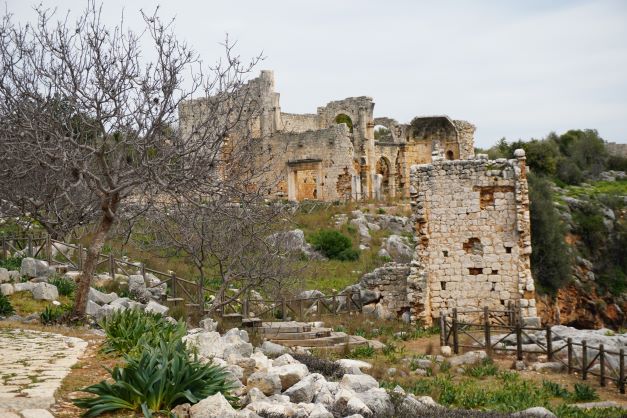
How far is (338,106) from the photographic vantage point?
4388 centimetres

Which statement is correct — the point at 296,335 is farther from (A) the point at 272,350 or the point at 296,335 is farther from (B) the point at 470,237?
(B) the point at 470,237

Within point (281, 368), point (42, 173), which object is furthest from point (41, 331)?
point (42, 173)

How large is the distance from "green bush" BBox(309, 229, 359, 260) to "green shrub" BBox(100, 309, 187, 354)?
18.2 metres

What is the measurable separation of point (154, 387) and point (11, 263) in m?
12.4

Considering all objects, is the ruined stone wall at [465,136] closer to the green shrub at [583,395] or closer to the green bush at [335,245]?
the green bush at [335,245]

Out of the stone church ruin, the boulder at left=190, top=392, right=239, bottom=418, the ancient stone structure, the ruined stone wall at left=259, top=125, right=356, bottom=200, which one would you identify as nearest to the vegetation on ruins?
the ancient stone structure

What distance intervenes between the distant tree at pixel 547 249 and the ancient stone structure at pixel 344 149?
7104 millimetres

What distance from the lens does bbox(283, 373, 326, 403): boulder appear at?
7.20m

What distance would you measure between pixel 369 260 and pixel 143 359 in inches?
827

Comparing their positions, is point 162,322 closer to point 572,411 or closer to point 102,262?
point 572,411

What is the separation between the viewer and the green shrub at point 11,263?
16.6 metres

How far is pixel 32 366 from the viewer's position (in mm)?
7898

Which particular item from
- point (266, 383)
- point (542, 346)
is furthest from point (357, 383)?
point (542, 346)

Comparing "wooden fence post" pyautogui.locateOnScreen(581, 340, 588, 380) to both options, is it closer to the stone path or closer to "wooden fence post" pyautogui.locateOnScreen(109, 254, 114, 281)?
the stone path
